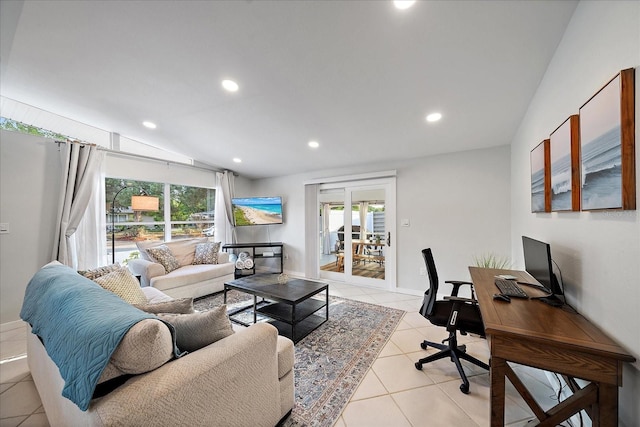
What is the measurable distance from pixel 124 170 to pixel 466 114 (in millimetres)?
4896

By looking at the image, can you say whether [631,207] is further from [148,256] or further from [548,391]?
[148,256]

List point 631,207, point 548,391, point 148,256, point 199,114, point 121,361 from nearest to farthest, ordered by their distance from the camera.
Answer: point 121,361, point 631,207, point 548,391, point 199,114, point 148,256

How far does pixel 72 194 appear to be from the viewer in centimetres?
302

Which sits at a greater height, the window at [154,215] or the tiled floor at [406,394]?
the window at [154,215]

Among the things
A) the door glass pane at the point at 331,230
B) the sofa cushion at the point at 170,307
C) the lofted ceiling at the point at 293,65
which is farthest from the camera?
the door glass pane at the point at 331,230

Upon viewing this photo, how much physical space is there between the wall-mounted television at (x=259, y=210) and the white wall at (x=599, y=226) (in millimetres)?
4189

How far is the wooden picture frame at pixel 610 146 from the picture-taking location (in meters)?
0.87

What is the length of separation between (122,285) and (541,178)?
346cm

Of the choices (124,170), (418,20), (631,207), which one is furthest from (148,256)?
(631,207)


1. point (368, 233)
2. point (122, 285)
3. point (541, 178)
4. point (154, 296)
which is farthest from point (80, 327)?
point (368, 233)

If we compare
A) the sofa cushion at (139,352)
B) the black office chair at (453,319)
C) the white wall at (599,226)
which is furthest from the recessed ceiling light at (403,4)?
the sofa cushion at (139,352)

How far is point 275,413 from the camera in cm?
128

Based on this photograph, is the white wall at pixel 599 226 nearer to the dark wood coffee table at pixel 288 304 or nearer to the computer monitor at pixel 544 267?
the computer monitor at pixel 544 267

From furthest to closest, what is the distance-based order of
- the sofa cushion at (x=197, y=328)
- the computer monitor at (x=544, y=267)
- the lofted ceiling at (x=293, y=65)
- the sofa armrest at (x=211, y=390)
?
the lofted ceiling at (x=293, y=65)
the computer monitor at (x=544, y=267)
the sofa cushion at (x=197, y=328)
the sofa armrest at (x=211, y=390)
